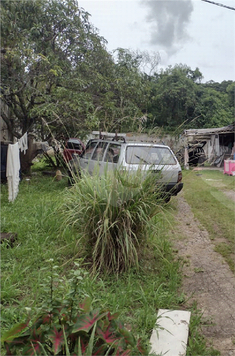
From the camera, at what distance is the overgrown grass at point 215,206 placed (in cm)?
407

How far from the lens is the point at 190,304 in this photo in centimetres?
247

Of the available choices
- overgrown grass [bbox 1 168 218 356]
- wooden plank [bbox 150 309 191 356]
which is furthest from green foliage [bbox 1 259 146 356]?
wooden plank [bbox 150 309 191 356]

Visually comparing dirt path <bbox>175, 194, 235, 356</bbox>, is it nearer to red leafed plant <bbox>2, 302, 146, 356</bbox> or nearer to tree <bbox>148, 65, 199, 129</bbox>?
red leafed plant <bbox>2, 302, 146, 356</bbox>

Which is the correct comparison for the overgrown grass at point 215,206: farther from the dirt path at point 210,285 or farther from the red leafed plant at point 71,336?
the red leafed plant at point 71,336

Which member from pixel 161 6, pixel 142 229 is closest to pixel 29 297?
pixel 142 229

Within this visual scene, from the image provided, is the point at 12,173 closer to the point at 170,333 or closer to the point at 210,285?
the point at 210,285

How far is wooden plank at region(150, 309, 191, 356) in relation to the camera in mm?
1893

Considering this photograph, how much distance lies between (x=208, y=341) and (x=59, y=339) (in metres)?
1.27

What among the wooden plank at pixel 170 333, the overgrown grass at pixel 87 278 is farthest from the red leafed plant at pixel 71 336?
the wooden plank at pixel 170 333

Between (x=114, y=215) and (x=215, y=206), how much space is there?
13.1 ft

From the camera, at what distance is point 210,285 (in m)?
2.83

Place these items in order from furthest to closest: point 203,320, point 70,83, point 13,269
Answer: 1. point 70,83
2. point 13,269
3. point 203,320

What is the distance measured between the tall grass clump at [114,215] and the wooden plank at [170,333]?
64cm

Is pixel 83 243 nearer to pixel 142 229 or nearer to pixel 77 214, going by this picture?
pixel 77 214
